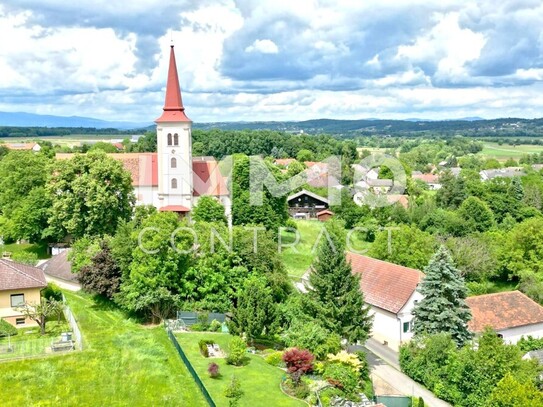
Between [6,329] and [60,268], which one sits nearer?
[6,329]

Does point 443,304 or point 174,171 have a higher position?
point 174,171

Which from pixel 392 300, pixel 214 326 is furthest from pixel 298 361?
pixel 392 300

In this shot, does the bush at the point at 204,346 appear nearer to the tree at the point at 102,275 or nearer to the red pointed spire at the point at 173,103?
the tree at the point at 102,275

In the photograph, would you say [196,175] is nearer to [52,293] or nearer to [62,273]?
[62,273]

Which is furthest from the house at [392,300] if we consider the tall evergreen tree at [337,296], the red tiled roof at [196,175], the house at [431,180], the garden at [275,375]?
the house at [431,180]

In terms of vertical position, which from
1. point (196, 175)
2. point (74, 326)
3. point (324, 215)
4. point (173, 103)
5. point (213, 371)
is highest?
point (173, 103)
